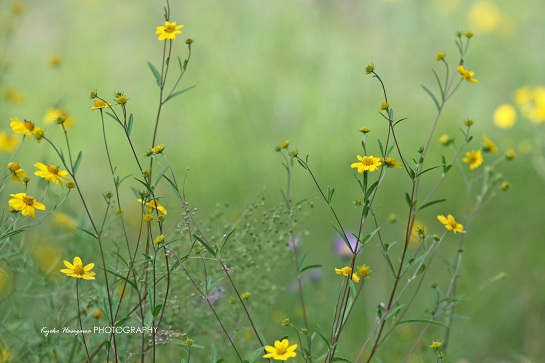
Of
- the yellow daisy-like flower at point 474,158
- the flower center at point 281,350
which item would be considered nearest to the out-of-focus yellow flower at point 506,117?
the yellow daisy-like flower at point 474,158

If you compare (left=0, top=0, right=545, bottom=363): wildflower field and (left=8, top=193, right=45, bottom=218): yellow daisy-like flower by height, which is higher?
(left=0, top=0, right=545, bottom=363): wildflower field

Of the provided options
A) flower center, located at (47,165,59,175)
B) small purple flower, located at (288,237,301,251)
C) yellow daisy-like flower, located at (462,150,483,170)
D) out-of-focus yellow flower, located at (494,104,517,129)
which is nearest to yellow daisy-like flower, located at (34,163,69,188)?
flower center, located at (47,165,59,175)

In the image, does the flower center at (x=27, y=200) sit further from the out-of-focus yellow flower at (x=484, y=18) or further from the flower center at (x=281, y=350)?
the out-of-focus yellow flower at (x=484, y=18)

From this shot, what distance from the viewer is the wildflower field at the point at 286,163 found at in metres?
2.00

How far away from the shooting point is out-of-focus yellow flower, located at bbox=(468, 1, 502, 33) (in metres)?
4.81

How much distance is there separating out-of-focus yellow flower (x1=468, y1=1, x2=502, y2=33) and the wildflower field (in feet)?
0.05

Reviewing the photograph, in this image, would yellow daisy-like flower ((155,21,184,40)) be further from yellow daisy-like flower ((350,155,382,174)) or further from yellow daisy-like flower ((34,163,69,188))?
yellow daisy-like flower ((350,155,382,174))

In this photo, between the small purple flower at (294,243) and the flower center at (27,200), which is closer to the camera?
the flower center at (27,200)

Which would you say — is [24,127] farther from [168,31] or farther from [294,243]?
[294,243]

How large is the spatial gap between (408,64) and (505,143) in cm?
113

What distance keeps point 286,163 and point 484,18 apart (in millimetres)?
2009

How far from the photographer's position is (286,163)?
364 centimetres

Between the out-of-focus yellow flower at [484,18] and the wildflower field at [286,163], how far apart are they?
16 millimetres

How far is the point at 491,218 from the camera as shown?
3393 mm
